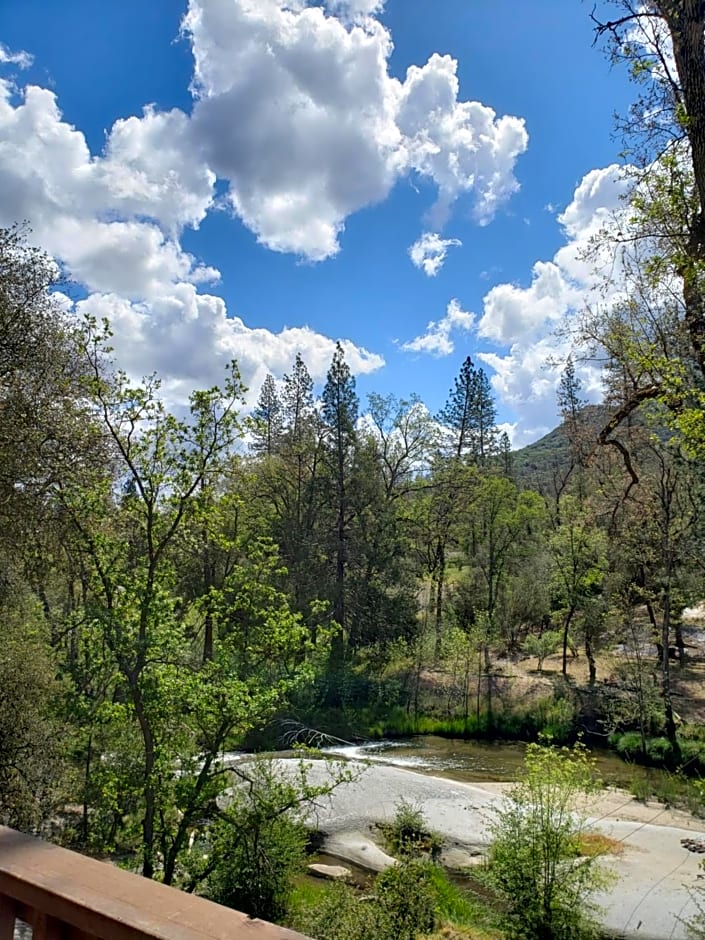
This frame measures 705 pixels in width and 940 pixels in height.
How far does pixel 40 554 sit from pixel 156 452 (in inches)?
128

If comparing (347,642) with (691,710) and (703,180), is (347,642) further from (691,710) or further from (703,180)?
(703,180)

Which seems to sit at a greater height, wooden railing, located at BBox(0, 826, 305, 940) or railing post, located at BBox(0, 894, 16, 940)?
wooden railing, located at BBox(0, 826, 305, 940)

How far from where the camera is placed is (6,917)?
1.58 m

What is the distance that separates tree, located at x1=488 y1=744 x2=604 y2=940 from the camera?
7953mm

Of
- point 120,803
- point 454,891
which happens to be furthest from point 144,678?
point 454,891

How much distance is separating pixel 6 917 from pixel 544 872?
8296mm

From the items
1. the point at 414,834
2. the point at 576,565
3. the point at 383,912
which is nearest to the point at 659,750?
the point at 576,565

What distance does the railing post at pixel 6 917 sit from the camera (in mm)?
1576

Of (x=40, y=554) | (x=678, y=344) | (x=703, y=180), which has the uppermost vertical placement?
(x=703, y=180)

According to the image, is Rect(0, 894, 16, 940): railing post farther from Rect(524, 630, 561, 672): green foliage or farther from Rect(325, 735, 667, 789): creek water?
Rect(524, 630, 561, 672): green foliage

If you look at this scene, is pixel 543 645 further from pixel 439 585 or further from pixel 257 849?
pixel 257 849

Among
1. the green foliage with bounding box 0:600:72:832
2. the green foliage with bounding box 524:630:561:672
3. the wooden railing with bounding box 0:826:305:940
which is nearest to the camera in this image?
the wooden railing with bounding box 0:826:305:940

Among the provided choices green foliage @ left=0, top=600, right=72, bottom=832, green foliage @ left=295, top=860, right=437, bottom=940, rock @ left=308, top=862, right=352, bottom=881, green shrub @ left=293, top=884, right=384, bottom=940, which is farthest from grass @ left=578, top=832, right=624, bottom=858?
green foliage @ left=0, top=600, right=72, bottom=832

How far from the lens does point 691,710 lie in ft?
66.1
